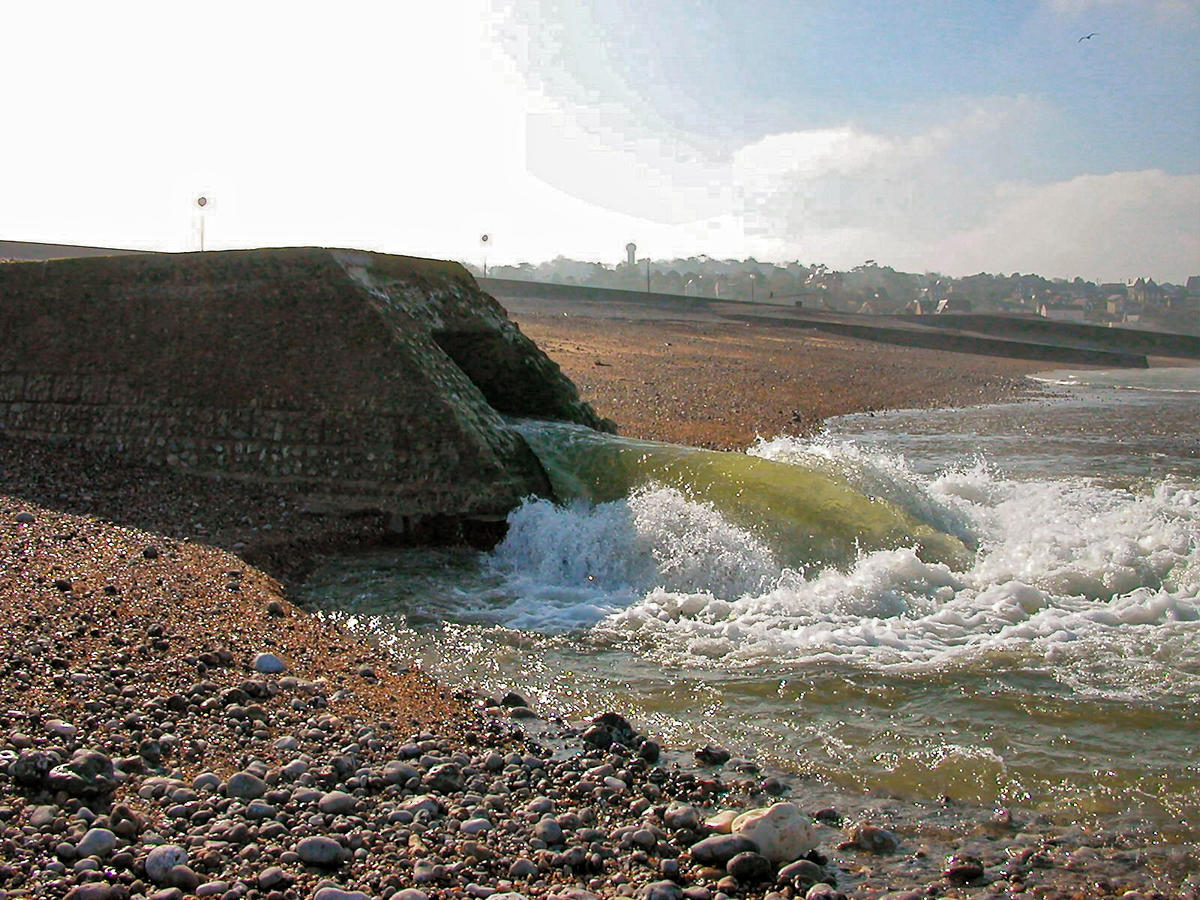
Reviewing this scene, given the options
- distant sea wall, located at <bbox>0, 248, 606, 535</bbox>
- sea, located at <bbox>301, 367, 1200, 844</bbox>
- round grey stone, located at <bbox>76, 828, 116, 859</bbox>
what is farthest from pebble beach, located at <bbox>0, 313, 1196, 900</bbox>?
distant sea wall, located at <bbox>0, 248, 606, 535</bbox>

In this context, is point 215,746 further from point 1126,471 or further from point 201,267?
point 1126,471

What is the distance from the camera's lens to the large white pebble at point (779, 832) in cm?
437

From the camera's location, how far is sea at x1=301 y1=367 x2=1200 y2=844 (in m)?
5.55

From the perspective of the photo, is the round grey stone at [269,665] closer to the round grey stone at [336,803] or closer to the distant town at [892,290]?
the round grey stone at [336,803]

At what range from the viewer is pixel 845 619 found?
802 cm

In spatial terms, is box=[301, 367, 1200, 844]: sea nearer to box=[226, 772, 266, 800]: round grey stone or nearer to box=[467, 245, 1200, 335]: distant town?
box=[226, 772, 266, 800]: round grey stone

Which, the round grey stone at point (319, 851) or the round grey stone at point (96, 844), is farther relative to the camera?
the round grey stone at point (319, 851)

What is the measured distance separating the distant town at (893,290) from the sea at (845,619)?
62.7 meters

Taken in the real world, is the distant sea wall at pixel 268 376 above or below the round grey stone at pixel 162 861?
above

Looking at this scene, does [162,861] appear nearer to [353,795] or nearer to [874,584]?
[353,795]

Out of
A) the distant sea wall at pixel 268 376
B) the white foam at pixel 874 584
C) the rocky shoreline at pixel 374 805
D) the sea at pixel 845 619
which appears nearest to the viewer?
the rocky shoreline at pixel 374 805

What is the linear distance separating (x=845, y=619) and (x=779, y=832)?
12.4 ft

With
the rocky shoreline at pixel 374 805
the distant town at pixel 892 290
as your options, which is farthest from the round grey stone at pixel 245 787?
the distant town at pixel 892 290

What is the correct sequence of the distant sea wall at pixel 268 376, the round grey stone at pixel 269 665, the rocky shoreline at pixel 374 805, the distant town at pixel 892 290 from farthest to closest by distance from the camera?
1. the distant town at pixel 892 290
2. the distant sea wall at pixel 268 376
3. the round grey stone at pixel 269 665
4. the rocky shoreline at pixel 374 805
